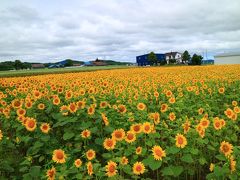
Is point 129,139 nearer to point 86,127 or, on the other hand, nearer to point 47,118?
point 86,127

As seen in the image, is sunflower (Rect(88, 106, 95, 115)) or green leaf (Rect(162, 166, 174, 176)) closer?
green leaf (Rect(162, 166, 174, 176))

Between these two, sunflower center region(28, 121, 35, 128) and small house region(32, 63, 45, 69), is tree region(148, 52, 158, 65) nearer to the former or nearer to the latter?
small house region(32, 63, 45, 69)

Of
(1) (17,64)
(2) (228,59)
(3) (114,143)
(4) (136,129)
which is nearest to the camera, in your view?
(3) (114,143)

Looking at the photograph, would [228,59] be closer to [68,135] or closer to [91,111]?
[91,111]

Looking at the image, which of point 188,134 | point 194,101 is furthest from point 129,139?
point 194,101

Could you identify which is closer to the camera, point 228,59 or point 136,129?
point 136,129

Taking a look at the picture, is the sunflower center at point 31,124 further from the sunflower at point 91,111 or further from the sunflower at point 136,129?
the sunflower at point 136,129

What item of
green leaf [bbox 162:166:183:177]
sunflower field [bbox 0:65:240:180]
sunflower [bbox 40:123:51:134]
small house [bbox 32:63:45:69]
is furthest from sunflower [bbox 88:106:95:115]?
small house [bbox 32:63:45:69]

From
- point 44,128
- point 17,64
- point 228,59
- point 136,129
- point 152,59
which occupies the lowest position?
point 228,59

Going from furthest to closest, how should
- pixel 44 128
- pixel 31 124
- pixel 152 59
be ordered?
pixel 152 59 < pixel 44 128 < pixel 31 124

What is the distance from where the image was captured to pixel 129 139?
414 centimetres

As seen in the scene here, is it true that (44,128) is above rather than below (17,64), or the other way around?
below

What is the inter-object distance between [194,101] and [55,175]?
4.80 meters

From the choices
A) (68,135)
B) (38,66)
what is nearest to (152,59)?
(38,66)
